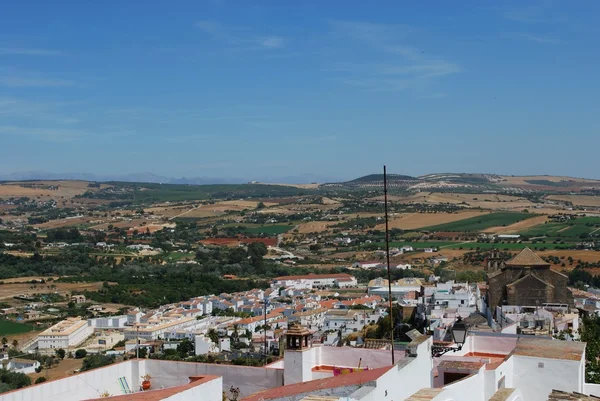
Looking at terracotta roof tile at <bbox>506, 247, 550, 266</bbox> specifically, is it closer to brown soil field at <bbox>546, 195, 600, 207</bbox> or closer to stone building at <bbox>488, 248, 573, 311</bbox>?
stone building at <bbox>488, 248, 573, 311</bbox>

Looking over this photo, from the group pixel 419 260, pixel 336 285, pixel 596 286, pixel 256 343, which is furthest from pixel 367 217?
pixel 256 343

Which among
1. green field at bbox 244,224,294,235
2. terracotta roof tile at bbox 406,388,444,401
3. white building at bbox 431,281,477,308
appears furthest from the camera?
green field at bbox 244,224,294,235

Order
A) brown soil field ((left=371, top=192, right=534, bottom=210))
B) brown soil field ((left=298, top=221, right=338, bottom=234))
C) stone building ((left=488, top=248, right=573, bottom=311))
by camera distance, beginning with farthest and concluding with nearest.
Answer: brown soil field ((left=371, top=192, right=534, bottom=210)) < brown soil field ((left=298, top=221, right=338, bottom=234)) < stone building ((left=488, top=248, right=573, bottom=311))

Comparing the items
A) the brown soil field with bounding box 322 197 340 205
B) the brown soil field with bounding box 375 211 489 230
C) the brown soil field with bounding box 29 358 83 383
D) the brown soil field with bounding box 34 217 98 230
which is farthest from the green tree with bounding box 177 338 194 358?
the brown soil field with bounding box 322 197 340 205

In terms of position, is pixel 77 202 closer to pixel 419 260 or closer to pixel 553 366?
pixel 419 260

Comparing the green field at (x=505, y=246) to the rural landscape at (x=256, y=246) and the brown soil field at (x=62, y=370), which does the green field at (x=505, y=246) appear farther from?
the brown soil field at (x=62, y=370)

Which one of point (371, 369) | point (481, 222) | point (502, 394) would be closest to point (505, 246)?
point (481, 222)

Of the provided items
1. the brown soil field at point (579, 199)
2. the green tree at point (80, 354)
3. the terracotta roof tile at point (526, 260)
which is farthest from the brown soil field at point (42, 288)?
the brown soil field at point (579, 199)
